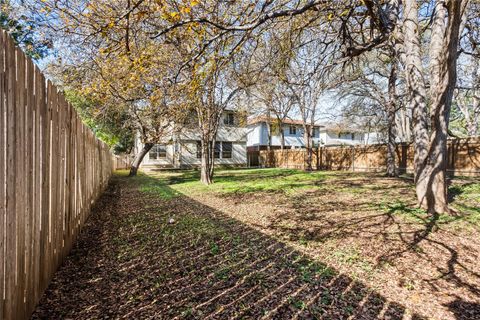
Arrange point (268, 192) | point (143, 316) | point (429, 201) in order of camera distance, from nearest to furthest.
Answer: point (143, 316), point (429, 201), point (268, 192)

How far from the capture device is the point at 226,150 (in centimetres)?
2816

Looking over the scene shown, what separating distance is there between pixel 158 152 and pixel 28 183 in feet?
79.7

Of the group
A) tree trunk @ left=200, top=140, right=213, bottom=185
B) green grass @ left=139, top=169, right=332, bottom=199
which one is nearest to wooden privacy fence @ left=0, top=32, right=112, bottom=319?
green grass @ left=139, top=169, right=332, bottom=199

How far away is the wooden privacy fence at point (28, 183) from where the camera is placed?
1701 millimetres

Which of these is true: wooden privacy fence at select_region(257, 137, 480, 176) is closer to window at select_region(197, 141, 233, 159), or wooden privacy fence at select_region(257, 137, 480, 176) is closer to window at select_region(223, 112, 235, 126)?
window at select_region(197, 141, 233, 159)

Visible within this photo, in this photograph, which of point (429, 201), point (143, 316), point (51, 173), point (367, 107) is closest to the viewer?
point (143, 316)

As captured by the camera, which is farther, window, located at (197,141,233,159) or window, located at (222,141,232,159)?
window, located at (222,141,232,159)

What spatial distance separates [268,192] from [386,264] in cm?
598

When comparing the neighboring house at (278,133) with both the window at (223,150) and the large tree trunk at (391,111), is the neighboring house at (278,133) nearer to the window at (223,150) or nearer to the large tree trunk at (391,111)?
the window at (223,150)

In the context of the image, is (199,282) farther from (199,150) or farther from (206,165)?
(199,150)

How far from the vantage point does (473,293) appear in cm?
279

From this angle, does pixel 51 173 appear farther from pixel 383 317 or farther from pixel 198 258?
pixel 383 317

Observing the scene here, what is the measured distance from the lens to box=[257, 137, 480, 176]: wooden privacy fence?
42.0ft

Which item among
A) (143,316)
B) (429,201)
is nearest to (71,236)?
(143,316)
